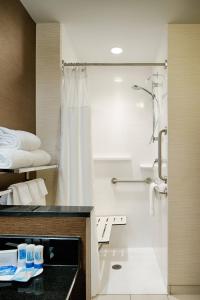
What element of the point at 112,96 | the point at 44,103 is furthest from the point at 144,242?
the point at 44,103

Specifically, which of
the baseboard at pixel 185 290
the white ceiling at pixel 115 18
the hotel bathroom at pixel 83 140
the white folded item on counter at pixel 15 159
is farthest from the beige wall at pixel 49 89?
the baseboard at pixel 185 290

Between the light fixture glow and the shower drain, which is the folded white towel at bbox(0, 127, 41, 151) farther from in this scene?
the light fixture glow

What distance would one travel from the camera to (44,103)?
2459 mm

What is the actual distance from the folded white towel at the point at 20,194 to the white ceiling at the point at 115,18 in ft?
4.86

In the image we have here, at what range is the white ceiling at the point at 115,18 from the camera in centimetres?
213

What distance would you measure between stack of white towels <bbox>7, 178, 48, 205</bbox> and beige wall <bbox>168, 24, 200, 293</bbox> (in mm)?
1191

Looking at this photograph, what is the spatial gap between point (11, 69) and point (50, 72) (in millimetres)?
570

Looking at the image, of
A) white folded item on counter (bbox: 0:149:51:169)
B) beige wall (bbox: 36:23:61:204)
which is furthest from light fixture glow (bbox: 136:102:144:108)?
white folded item on counter (bbox: 0:149:51:169)

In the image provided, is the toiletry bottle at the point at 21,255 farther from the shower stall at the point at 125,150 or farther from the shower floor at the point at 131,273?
the shower stall at the point at 125,150

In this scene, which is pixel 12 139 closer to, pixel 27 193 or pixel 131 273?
pixel 27 193

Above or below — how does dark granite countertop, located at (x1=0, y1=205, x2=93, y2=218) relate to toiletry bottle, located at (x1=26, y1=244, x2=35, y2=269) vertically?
above

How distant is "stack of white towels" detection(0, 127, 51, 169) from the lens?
1.40 meters

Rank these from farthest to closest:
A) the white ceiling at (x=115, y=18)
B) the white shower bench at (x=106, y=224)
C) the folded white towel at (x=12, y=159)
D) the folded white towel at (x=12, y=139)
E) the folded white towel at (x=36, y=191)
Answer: the white shower bench at (x=106, y=224), the white ceiling at (x=115, y=18), the folded white towel at (x=36, y=191), the folded white towel at (x=12, y=139), the folded white towel at (x=12, y=159)

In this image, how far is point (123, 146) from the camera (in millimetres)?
3562
